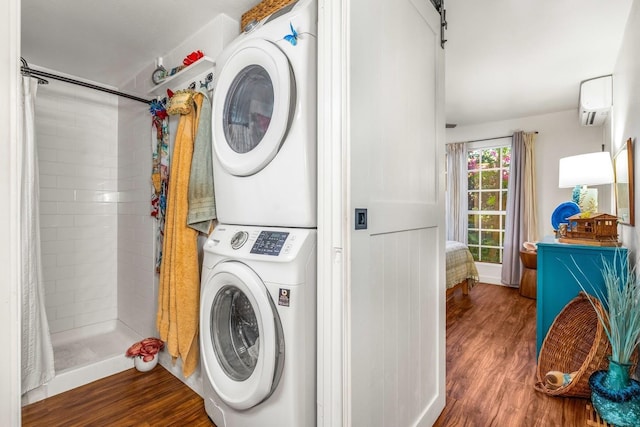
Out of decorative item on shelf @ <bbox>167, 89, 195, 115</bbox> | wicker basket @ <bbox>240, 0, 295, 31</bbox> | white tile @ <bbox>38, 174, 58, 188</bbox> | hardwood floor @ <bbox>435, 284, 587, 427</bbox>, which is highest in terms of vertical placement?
wicker basket @ <bbox>240, 0, 295, 31</bbox>

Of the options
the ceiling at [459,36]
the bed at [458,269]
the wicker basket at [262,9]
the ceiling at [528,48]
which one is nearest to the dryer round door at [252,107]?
the wicker basket at [262,9]

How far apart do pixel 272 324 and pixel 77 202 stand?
2.50 m

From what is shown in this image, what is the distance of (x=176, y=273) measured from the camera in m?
1.68

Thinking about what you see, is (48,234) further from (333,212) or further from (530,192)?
(530,192)

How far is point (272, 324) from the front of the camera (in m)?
1.10

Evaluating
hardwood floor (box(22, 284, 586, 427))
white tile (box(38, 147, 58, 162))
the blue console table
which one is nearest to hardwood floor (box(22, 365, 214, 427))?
hardwood floor (box(22, 284, 586, 427))

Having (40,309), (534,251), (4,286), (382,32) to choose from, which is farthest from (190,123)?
(534,251)

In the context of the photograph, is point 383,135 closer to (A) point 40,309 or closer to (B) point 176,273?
(B) point 176,273

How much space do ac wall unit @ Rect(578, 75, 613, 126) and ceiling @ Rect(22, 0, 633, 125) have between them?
0.12 metres

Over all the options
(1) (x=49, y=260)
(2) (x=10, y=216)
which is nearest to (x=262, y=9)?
(2) (x=10, y=216)

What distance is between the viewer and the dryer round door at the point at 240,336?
1.11m

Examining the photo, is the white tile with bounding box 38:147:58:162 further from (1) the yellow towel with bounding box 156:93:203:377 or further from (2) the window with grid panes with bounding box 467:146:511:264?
(2) the window with grid panes with bounding box 467:146:511:264

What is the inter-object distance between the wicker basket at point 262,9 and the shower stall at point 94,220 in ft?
3.84

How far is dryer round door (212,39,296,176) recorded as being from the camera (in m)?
1.14
